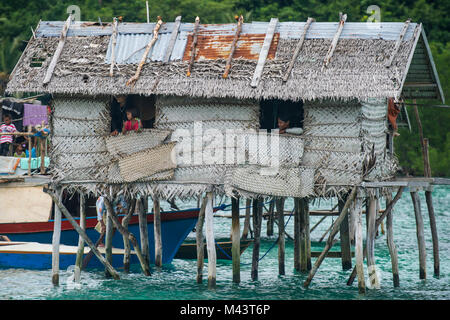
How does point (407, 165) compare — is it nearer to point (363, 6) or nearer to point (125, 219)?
point (363, 6)

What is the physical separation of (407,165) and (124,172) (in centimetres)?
2827

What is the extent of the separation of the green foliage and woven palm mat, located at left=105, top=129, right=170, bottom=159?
25.8 m

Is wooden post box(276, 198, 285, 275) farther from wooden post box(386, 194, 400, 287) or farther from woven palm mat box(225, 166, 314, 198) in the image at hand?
woven palm mat box(225, 166, 314, 198)

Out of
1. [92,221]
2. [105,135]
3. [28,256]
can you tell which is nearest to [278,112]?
[105,135]

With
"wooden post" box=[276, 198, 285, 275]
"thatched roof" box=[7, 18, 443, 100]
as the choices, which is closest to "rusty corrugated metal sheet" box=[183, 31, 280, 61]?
"thatched roof" box=[7, 18, 443, 100]

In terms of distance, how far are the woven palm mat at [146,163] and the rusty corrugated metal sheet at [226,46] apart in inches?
68.6

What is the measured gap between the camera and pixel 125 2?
143 ft

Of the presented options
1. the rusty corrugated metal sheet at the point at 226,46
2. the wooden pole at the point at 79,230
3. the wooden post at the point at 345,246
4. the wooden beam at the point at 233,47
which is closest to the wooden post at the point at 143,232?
the wooden pole at the point at 79,230

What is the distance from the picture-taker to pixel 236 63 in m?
14.6

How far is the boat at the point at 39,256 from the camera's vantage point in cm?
1767

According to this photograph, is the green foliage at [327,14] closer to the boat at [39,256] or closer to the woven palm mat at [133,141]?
the boat at [39,256]
